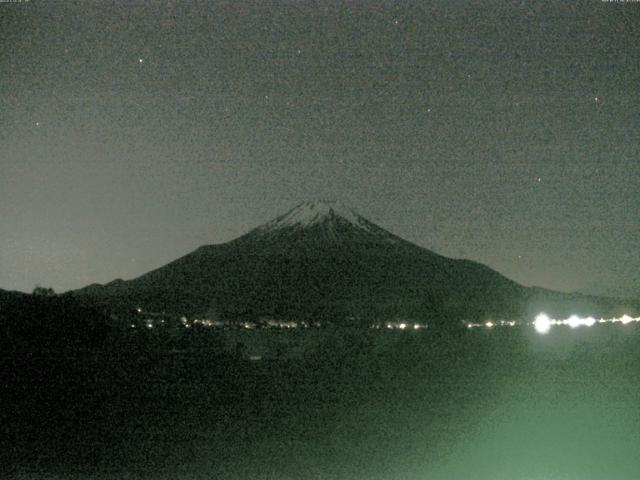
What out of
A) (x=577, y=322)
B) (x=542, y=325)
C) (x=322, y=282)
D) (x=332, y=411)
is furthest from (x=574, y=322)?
(x=322, y=282)

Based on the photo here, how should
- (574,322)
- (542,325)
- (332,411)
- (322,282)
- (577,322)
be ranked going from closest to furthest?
1. (332,411)
2. (542,325)
3. (577,322)
4. (574,322)
5. (322,282)

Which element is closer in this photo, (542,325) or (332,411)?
(332,411)

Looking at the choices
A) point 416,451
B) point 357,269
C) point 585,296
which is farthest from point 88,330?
point 357,269

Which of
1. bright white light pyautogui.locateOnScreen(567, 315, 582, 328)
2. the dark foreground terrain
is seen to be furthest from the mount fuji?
the dark foreground terrain

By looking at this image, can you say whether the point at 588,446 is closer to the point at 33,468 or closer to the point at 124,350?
the point at 33,468

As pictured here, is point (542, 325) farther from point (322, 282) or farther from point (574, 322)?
point (322, 282)

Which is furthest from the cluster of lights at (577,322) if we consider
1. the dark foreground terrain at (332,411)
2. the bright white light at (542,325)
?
the dark foreground terrain at (332,411)
